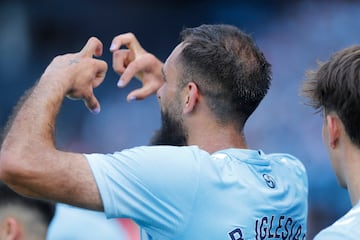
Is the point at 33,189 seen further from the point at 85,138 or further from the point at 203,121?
the point at 85,138

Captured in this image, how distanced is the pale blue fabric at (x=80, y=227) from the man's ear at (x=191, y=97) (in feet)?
2.30

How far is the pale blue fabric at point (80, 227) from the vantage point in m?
2.99

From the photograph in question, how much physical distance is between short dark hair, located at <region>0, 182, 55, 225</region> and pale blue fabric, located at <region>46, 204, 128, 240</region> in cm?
3

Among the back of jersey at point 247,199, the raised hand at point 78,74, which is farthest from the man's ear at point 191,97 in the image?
the raised hand at point 78,74

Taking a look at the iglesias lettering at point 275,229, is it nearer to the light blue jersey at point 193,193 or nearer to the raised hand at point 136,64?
the light blue jersey at point 193,193

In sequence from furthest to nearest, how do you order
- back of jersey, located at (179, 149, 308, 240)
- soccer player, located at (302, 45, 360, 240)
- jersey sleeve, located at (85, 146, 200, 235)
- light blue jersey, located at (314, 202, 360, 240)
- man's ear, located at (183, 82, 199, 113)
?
man's ear, located at (183, 82, 199, 113), back of jersey, located at (179, 149, 308, 240), jersey sleeve, located at (85, 146, 200, 235), soccer player, located at (302, 45, 360, 240), light blue jersey, located at (314, 202, 360, 240)

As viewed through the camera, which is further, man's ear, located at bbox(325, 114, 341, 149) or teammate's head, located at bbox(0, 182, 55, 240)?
teammate's head, located at bbox(0, 182, 55, 240)

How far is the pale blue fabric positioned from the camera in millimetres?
2988

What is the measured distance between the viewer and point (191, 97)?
249cm

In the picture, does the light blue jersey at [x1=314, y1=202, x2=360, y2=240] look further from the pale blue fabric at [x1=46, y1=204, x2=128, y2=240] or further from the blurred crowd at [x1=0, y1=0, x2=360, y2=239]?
the blurred crowd at [x1=0, y1=0, x2=360, y2=239]

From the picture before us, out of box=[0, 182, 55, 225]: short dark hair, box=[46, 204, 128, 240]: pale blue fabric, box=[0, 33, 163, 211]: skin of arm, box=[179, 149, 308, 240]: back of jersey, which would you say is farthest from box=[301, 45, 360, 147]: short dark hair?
box=[0, 182, 55, 225]: short dark hair

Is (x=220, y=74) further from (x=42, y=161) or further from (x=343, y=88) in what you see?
(x=42, y=161)

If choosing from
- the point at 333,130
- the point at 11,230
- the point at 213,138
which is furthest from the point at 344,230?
the point at 11,230

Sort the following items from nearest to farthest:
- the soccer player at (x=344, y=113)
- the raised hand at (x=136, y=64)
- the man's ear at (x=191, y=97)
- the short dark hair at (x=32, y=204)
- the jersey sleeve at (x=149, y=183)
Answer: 1. the soccer player at (x=344, y=113)
2. the jersey sleeve at (x=149, y=183)
3. the man's ear at (x=191, y=97)
4. the raised hand at (x=136, y=64)
5. the short dark hair at (x=32, y=204)
